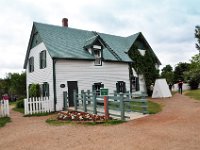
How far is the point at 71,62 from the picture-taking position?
802 inches

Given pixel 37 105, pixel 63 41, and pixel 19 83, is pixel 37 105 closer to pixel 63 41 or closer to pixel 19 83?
pixel 63 41

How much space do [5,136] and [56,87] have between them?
9356 millimetres

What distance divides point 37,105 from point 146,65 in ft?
52.9

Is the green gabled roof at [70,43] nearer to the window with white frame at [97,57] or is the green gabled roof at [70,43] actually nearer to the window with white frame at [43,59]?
the window with white frame at [97,57]

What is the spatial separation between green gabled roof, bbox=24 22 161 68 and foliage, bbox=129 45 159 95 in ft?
4.67

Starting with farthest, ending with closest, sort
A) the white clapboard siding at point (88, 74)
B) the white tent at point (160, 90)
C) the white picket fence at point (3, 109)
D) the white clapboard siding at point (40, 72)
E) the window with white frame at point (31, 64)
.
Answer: the white tent at point (160, 90), the window with white frame at point (31, 64), the white clapboard siding at point (40, 72), the white clapboard siding at point (88, 74), the white picket fence at point (3, 109)

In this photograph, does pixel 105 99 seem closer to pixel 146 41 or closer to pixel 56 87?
pixel 56 87

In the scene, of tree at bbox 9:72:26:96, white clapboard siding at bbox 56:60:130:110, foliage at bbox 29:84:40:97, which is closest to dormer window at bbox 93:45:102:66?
white clapboard siding at bbox 56:60:130:110

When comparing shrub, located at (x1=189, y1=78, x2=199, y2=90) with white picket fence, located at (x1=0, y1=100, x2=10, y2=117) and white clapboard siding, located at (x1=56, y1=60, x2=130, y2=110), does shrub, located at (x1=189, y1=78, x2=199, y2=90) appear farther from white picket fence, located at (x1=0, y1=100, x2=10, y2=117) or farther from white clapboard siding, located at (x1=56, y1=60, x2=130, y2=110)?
white picket fence, located at (x1=0, y1=100, x2=10, y2=117)

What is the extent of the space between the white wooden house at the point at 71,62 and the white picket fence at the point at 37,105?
0.79 metres

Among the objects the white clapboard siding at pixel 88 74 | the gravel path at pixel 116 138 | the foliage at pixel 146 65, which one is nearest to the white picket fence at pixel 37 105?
the white clapboard siding at pixel 88 74

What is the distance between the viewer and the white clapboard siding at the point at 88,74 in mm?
19602

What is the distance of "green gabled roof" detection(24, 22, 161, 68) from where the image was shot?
20.4m

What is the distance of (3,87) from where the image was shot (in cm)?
4284
